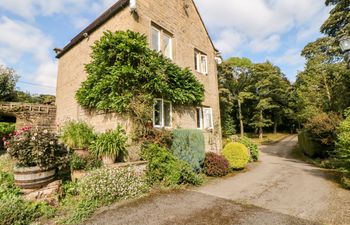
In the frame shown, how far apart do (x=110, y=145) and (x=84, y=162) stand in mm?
1023

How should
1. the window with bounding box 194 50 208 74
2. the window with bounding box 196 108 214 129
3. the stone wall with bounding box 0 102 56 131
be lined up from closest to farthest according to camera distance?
the window with bounding box 196 108 214 129 → the stone wall with bounding box 0 102 56 131 → the window with bounding box 194 50 208 74

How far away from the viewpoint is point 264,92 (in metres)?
32.6

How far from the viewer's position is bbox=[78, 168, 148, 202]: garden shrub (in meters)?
5.12

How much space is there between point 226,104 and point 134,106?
842 inches

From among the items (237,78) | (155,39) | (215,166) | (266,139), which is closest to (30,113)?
(155,39)

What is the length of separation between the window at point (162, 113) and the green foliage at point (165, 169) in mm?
1881

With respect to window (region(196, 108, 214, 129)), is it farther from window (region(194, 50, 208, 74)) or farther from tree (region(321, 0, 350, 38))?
tree (region(321, 0, 350, 38))

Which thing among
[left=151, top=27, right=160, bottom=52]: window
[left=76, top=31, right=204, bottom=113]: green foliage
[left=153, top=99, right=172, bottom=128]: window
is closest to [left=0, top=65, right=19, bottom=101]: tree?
[left=76, top=31, right=204, bottom=113]: green foliage

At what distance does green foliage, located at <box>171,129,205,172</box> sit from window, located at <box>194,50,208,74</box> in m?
6.00

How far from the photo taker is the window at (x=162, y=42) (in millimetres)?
9836

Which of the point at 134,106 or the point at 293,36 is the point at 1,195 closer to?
the point at 134,106

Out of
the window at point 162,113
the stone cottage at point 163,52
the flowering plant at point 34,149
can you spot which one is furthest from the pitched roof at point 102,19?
the flowering plant at point 34,149

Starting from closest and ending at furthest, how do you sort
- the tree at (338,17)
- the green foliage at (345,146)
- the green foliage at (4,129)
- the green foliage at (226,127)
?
the green foliage at (345,146)
the green foliage at (4,129)
the tree at (338,17)
the green foliage at (226,127)

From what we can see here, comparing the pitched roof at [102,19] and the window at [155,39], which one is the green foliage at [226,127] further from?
the window at [155,39]
